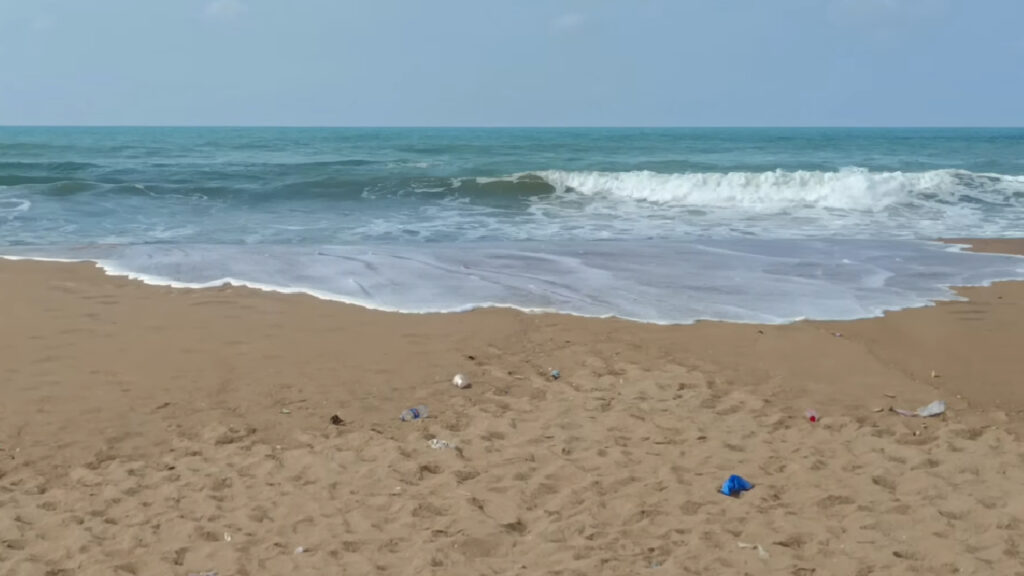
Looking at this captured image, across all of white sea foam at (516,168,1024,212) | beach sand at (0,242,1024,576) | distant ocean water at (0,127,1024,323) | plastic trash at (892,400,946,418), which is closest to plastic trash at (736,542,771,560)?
beach sand at (0,242,1024,576)

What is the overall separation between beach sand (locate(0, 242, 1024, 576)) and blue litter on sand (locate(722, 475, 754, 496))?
41 millimetres

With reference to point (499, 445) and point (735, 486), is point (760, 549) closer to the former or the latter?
point (735, 486)

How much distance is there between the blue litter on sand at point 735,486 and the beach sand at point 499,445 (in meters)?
0.04

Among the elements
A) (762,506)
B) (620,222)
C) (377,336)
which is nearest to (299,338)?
(377,336)

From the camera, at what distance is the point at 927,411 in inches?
183

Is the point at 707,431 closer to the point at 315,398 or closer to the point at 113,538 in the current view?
the point at 315,398

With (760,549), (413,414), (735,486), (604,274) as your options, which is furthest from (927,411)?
(604,274)

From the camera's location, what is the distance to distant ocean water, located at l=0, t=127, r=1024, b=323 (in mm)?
7629

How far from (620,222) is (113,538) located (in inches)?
462

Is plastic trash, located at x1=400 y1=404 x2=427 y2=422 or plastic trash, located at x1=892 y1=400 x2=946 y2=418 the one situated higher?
plastic trash, located at x1=892 y1=400 x2=946 y2=418

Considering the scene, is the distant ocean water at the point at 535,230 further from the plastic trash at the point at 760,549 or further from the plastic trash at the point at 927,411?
the plastic trash at the point at 760,549

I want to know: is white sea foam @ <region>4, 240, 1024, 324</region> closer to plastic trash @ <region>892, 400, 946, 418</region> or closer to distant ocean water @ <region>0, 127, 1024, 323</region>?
distant ocean water @ <region>0, 127, 1024, 323</region>

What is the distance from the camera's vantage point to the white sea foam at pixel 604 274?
703 cm

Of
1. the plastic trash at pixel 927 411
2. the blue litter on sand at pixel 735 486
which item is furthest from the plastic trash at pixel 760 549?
the plastic trash at pixel 927 411
